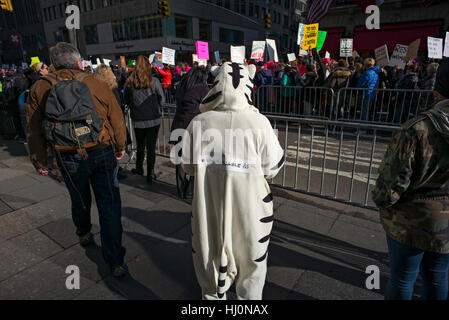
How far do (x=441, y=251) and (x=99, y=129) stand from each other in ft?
8.82

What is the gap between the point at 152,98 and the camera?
15.4ft

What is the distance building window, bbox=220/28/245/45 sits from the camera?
47938mm

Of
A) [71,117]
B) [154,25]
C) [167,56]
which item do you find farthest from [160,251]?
[154,25]

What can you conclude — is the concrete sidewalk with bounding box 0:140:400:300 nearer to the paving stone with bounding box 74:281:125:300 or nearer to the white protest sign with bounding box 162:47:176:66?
the paving stone with bounding box 74:281:125:300

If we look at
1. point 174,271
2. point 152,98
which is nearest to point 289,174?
point 152,98

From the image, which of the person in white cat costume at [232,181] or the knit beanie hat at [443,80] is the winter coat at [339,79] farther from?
the person in white cat costume at [232,181]

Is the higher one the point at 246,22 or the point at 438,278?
the point at 246,22

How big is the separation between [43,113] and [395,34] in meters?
28.1

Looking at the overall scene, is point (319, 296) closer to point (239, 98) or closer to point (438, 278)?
point (438, 278)

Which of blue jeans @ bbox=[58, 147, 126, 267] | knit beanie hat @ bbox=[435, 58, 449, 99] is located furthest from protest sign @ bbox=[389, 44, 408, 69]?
blue jeans @ bbox=[58, 147, 126, 267]

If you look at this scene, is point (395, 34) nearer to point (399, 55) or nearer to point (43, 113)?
point (399, 55)

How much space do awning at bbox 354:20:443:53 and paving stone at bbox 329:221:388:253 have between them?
2388 centimetres

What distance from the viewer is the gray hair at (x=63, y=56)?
2.52 metres

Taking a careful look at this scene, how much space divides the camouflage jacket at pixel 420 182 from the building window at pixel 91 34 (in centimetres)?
5406
